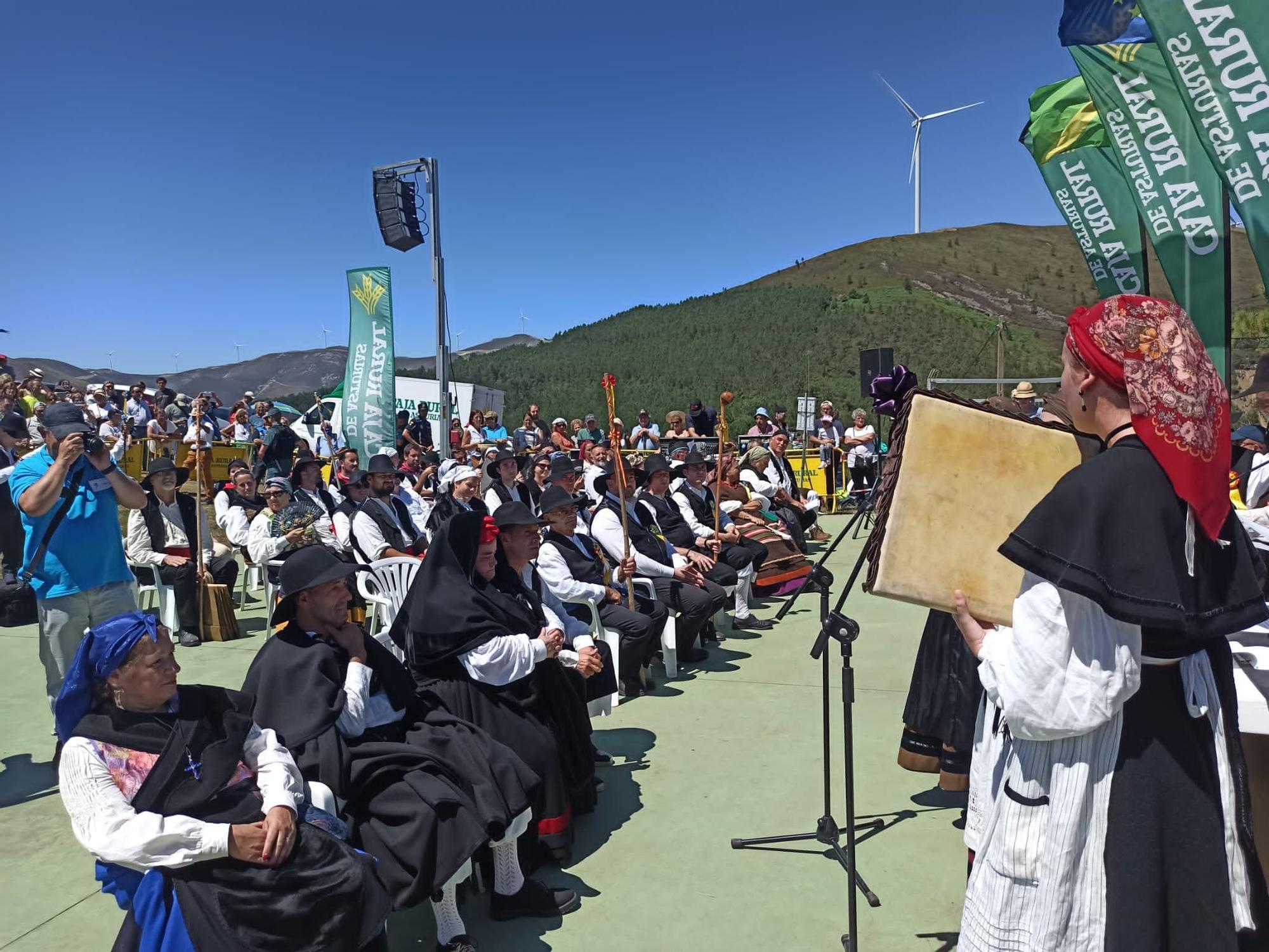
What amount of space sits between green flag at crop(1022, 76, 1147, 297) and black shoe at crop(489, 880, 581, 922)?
7.02m

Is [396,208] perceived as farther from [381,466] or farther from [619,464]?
[619,464]

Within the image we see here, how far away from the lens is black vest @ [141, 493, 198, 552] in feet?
24.2

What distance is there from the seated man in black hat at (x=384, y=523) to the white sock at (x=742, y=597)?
2.80 meters

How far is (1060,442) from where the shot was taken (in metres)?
2.17

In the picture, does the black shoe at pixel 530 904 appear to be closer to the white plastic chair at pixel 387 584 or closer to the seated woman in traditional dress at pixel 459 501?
the white plastic chair at pixel 387 584

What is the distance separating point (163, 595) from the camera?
24.5 ft

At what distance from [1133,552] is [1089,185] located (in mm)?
7520

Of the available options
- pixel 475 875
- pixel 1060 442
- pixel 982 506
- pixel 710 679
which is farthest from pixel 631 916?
pixel 710 679

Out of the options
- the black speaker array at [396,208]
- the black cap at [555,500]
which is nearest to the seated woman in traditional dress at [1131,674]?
the black cap at [555,500]

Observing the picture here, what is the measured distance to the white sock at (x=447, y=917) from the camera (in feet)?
10.0

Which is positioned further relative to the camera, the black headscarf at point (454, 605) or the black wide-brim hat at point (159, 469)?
the black wide-brim hat at point (159, 469)

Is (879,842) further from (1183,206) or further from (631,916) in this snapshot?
(1183,206)

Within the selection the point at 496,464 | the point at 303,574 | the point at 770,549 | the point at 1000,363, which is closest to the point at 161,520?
the point at 496,464

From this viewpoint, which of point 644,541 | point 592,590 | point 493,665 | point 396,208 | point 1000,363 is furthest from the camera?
point 1000,363
